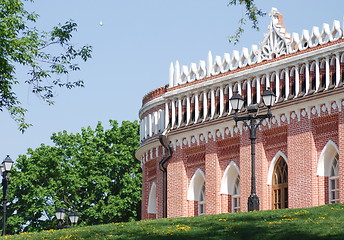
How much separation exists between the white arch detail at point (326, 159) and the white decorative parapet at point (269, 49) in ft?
13.0

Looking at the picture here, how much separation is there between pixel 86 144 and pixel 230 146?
18.9 m

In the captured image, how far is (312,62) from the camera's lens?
3869 cm

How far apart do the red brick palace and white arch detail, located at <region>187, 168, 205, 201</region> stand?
0.14 feet

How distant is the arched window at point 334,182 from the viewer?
38250 mm

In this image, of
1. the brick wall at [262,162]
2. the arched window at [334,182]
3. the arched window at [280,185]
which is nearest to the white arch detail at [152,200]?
the brick wall at [262,162]

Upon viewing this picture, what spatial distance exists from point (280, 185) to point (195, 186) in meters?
5.37

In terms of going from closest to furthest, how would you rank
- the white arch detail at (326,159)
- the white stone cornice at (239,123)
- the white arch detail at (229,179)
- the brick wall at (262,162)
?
the white stone cornice at (239,123) → the white arch detail at (326,159) → the brick wall at (262,162) → the white arch detail at (229,179)

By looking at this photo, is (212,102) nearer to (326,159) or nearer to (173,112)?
(173,112)

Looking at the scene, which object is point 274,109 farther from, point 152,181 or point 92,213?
point 92,213

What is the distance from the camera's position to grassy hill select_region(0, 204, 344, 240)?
77.5 feet

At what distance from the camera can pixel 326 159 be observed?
126 feet

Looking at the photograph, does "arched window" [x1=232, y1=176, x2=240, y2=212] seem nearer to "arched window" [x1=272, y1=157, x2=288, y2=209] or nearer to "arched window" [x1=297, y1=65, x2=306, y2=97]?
"arched window" [x1=272, y1=157, x2=288, y2=209]

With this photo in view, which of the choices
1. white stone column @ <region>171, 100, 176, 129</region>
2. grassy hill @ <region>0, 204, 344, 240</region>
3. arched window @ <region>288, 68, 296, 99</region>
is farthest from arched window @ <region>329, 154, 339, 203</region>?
grassy hill @ <region>0, 204, 344, 240</region>

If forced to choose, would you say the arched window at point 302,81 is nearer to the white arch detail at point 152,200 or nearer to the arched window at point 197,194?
the arched window at point 197,194
